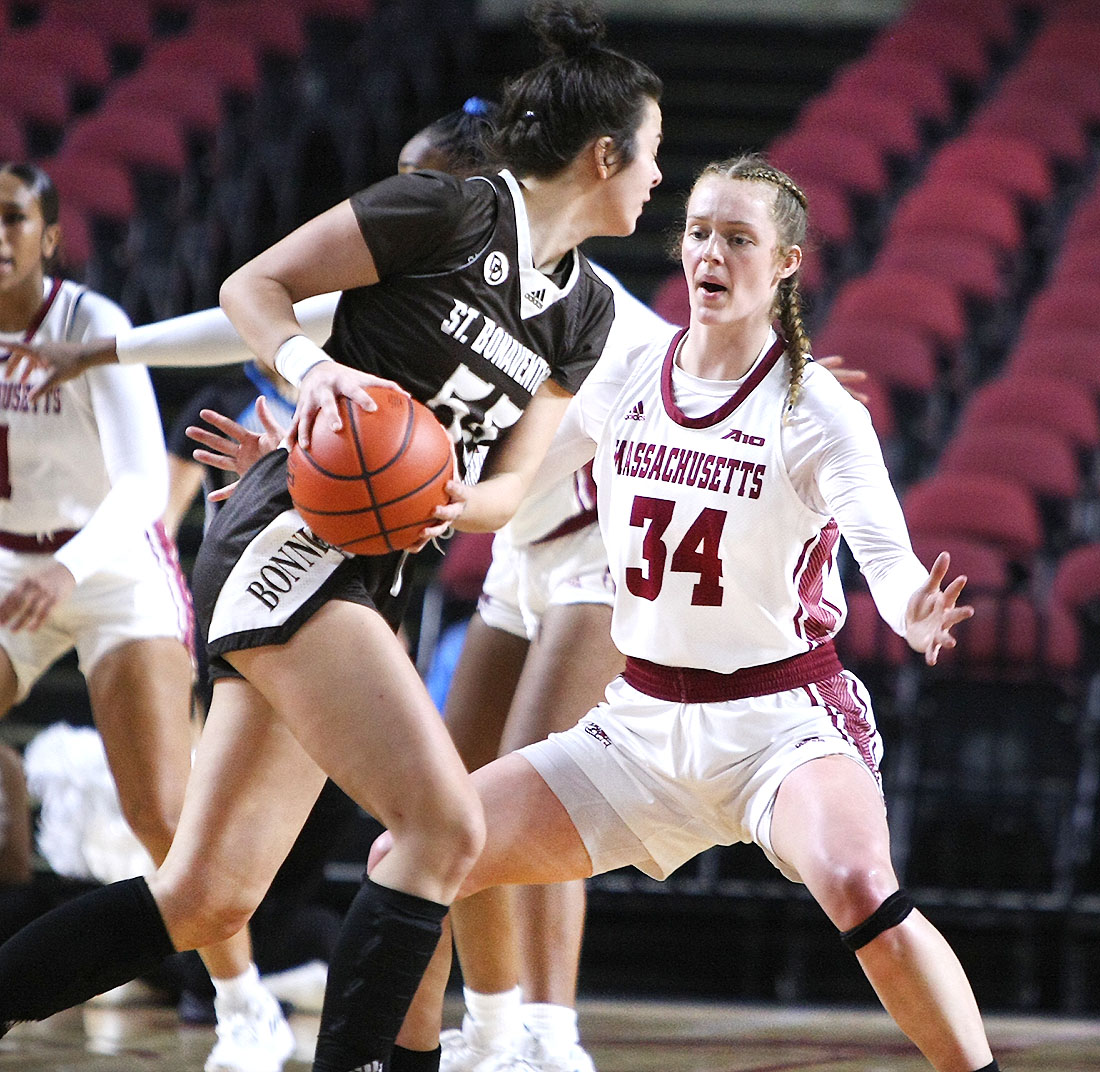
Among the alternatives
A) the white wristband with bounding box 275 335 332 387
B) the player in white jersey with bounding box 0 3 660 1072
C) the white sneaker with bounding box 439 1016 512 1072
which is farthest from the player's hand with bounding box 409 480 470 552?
the white sneaker with bounding box 439 1016 512 1072

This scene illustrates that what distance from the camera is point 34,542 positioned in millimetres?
3707

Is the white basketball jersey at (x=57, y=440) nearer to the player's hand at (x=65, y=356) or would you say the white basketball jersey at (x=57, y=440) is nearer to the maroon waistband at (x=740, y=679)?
the player's hand at (x=65, y=356)

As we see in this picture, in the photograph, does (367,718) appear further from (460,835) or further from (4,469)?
(4,469)

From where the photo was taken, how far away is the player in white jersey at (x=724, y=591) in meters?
2.72

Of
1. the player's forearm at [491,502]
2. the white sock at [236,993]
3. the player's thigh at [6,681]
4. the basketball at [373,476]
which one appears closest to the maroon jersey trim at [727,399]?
the player's forearm at [491,502]

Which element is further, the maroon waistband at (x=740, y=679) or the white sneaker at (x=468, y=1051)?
the white sneaker at (x=468, y=1051)

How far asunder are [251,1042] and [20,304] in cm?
159

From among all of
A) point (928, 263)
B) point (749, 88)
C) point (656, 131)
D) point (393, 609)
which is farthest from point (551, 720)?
point (749, 88)

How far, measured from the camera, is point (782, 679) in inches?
111

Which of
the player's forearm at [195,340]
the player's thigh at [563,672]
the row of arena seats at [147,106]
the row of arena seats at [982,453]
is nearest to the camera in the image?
the player's forearm at [195,340]

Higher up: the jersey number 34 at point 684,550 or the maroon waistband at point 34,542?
the jersey number 34 at point 684,550

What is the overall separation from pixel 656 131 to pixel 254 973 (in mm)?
1818

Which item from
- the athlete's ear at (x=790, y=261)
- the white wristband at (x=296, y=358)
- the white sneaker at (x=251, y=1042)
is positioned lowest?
the white sneaker at (x=251, y=1042)

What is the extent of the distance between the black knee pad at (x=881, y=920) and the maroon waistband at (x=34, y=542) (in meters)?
1.97
